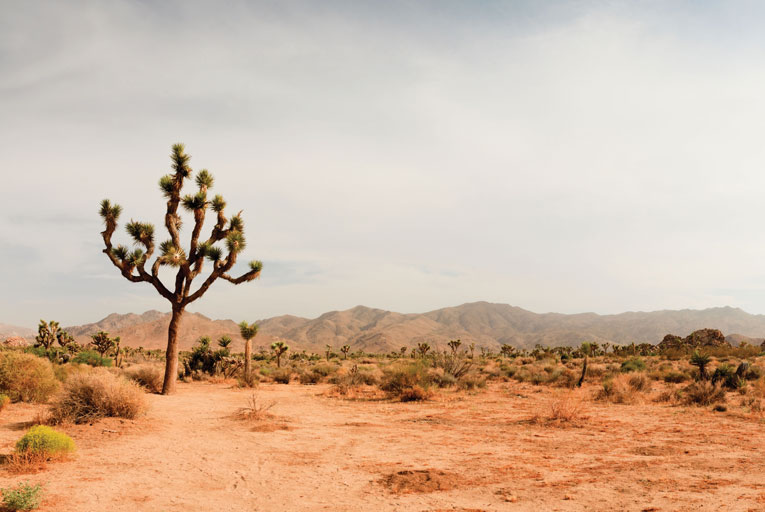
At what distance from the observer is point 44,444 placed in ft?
25.0

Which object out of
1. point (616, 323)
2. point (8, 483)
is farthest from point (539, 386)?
point (616, 323)

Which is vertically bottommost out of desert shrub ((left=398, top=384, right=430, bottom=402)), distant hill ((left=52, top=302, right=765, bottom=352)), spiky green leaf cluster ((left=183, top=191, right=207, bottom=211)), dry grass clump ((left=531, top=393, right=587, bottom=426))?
distant hill ((left=52, top=302, right=765, bottom=352))

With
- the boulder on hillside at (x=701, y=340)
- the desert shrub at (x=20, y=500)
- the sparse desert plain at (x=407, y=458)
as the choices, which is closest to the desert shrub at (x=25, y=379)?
the sparse desert plain at (x=407, y=458)

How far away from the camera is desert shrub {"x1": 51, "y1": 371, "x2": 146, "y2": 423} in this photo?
10.3 meters

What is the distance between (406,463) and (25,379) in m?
11.6

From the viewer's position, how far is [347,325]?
182 meters

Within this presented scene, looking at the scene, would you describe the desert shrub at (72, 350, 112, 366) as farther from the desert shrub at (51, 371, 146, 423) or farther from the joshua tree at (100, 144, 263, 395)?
the desert shrub at (51, 371, 146, 423)

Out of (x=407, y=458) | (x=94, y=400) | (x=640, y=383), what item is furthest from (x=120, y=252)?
(x=640, y=383)

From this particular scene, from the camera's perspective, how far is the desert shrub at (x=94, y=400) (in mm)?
10281

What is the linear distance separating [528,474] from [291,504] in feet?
12.6

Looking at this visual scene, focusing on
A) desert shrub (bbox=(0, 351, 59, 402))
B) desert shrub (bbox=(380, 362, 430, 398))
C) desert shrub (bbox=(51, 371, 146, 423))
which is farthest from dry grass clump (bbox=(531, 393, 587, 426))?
desert shrub (bbox=(0, 351, 59, 402))

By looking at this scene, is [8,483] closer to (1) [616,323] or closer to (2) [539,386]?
(2) [539,386]

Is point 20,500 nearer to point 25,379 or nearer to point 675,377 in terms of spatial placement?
point 25,379

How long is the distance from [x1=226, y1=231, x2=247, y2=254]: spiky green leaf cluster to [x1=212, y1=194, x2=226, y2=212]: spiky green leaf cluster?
121 cm
